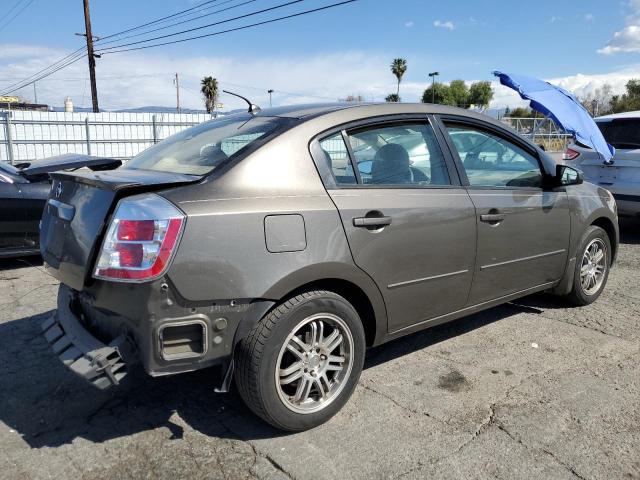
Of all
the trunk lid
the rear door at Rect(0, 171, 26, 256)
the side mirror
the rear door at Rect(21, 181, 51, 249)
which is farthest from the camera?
the rear door at Rect(21, 181, 51, 249)

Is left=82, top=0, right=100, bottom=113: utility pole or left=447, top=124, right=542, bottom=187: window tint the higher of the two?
left=82, top=0, right=100, bottom=113: utility pole

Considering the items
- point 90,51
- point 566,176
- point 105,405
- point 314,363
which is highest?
point 90,51

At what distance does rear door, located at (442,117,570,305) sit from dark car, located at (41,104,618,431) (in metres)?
0.02

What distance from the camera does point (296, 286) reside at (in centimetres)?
265

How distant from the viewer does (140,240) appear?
2359 mm

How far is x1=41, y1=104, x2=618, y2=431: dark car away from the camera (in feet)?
7.95

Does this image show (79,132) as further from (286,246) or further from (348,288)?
(286,246)

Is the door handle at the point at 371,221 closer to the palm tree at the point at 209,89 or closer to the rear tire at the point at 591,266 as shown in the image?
the rear tire at the point at 591,266

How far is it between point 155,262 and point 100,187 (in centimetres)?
54

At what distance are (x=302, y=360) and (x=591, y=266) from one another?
3.24m

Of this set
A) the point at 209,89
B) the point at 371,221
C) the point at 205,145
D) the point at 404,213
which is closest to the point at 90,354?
the point at 205,145

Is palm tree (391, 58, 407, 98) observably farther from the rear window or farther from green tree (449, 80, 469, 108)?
the rear window

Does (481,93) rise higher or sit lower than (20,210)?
higher

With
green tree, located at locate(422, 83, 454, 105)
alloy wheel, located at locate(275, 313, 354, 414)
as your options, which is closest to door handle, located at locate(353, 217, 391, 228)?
alloy wheel, located at locate(275, 313, 354, 414)
